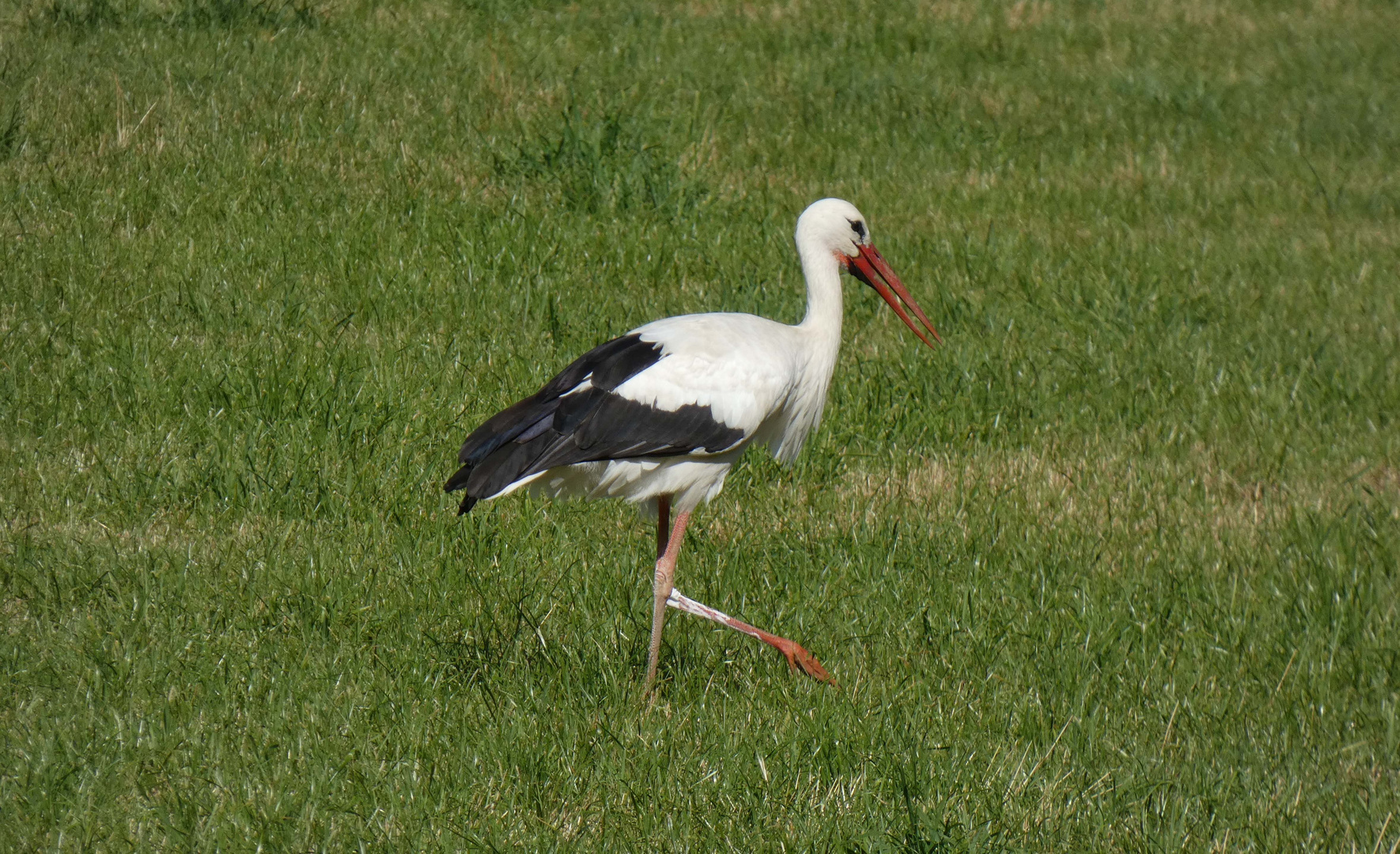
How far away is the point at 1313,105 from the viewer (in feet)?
36.4

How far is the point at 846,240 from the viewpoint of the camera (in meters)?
4.98

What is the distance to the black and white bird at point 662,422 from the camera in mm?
4312

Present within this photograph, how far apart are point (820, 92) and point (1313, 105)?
4274mm

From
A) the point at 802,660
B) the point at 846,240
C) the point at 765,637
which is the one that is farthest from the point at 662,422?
the point at 846,240

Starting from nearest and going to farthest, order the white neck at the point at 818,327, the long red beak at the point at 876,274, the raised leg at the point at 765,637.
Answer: the raised leg at the point at 765,637 < the white neck at the point at 818,327 < the long red beak at the point at 876,274

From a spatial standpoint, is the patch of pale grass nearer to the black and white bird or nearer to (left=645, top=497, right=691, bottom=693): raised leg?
the black and white bird

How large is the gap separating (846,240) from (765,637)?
145cm

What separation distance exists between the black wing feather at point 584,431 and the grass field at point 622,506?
1.70ft

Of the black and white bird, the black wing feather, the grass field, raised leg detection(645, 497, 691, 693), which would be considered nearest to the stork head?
the black and white bird

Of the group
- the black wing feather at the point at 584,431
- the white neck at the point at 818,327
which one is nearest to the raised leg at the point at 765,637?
the black wing feather at the point at 584,431

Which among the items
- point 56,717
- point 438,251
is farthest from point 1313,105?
point 56,717

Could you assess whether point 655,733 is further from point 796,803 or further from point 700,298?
point 700,298

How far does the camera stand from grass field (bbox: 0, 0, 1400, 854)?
3754 millimetres

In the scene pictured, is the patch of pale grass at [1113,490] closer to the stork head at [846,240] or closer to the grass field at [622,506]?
the grass field at [622,506]
